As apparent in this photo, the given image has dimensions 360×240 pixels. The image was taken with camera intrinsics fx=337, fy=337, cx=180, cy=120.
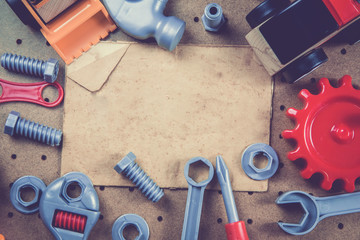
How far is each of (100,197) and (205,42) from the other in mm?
423

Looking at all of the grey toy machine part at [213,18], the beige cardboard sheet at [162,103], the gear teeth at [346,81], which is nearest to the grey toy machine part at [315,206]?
the beige cardboard sheet at [162,103]

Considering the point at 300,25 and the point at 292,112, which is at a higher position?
the point at 300,25

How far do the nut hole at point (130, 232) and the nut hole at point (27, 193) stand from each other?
0.73 ft

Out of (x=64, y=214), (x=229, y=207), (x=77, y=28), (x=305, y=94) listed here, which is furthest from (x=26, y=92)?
(x=305, y=94)

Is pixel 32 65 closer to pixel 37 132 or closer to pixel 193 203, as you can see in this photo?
pixel 37 132

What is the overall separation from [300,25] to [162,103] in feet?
1.08

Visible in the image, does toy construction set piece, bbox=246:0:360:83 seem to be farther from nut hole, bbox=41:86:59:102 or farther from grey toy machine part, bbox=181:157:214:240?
nut hole, bbox=41:86:59:102

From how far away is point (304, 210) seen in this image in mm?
734

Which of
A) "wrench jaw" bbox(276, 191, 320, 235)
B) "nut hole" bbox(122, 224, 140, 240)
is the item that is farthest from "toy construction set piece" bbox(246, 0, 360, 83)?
"nut hole" bbox(122, 224, 140, 240)

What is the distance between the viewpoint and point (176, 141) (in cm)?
76

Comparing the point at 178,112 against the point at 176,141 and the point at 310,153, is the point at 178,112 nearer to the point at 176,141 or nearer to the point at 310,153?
the point at 176,141

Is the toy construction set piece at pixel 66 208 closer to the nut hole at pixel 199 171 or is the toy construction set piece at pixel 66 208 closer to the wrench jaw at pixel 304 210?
the nut hole at pixel 199 171

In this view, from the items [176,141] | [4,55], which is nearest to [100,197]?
[176,141]

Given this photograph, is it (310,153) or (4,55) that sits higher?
(4,55)
